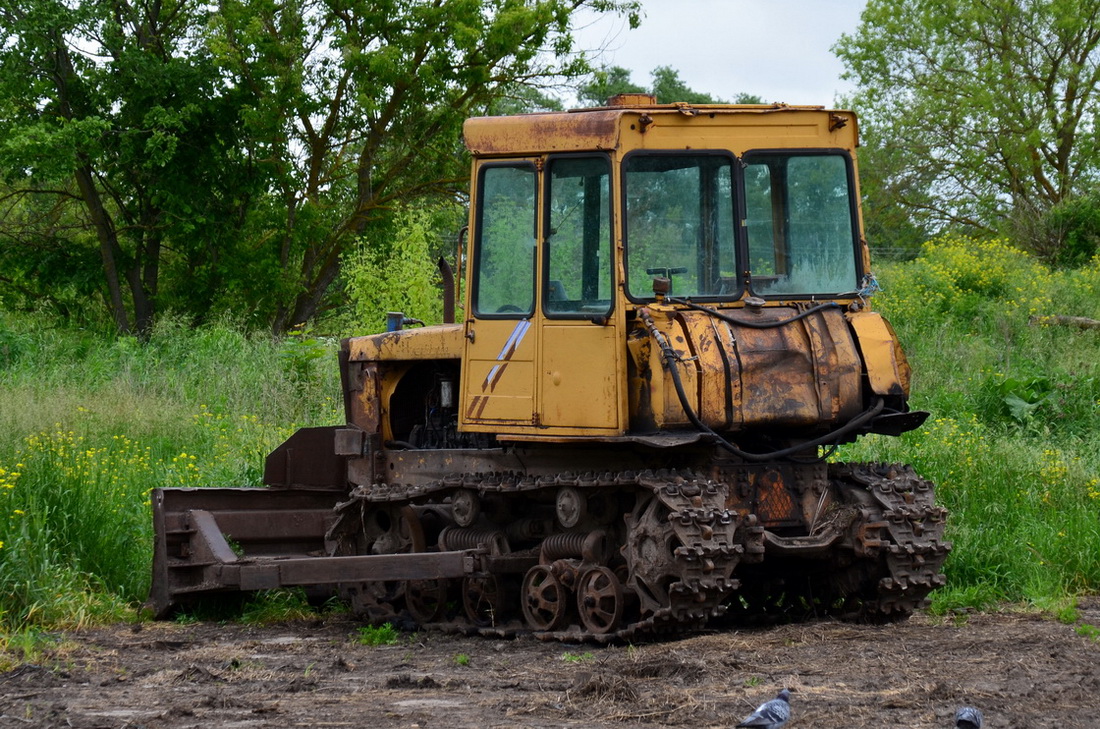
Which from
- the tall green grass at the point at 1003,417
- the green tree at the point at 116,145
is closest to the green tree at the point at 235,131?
the green tree at the point at 116,145

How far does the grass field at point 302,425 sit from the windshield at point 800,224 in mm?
2434

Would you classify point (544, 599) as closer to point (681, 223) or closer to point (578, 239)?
point (578, 239)

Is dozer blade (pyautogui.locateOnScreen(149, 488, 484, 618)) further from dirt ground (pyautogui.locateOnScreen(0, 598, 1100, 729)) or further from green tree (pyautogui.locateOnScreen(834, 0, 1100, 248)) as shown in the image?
green tree (pyautogui.locateOnScreen(834, 0, 1100, 248))

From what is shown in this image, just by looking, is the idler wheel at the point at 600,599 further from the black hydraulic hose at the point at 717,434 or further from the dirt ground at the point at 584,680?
the black hydraulic hose at the point at 717,434

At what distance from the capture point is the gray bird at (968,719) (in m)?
4.96

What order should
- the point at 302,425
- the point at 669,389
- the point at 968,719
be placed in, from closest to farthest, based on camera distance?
the point at 968,719 < the point at 669,389 < the point at 302,425

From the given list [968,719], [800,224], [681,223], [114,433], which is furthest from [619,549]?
[114,433]

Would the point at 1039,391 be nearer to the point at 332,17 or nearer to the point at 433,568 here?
the point at 433,568

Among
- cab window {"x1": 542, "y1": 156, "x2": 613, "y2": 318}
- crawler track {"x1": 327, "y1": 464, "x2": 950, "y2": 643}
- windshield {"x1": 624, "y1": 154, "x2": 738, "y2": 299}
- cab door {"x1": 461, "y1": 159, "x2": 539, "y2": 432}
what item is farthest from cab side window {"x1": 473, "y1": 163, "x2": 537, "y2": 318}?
crawler track {"x1": 327, "y1": 464, "x2": 950, "y2": 643}

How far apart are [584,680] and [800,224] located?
340 centimetres

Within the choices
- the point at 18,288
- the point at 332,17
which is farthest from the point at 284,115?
the point at 18,288

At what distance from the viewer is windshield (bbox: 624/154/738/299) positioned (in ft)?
26.2

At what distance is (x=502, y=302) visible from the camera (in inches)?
333

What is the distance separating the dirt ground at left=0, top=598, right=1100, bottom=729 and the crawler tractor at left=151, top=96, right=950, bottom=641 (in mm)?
443
